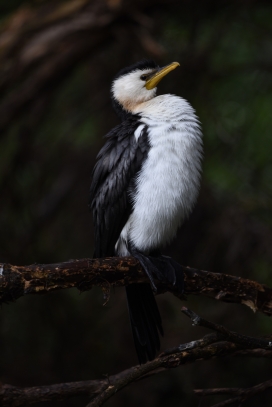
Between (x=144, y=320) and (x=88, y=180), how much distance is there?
2234 mm

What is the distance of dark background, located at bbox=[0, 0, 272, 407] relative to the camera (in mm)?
3980

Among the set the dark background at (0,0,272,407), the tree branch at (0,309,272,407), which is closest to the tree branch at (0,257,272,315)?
the tree branch at (0,309,272,407)

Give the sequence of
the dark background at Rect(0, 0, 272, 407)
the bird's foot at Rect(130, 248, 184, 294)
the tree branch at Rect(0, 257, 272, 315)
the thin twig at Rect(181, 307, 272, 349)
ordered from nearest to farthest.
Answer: the thin twig at Rect(181, 307, 272, 349) → the tree branch at Rect(0, 257, 272, 315) → the bird's foot at Rect(130, 248, 184, 294) → the dark background at Rect(0, 0, 272, 407)

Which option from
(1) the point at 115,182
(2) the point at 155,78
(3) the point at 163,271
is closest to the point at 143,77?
(2) the point at 155,78

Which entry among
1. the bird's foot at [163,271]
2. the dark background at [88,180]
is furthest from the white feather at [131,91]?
the bird's foot at [163,271]

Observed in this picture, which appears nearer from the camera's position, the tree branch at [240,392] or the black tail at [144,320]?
the tree branch at [240,392]

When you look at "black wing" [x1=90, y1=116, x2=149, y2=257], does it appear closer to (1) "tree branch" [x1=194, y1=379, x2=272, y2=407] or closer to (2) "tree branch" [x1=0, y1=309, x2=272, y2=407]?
(2) "tree branch" [x1=0, y1=309, x2=272, y2=407]

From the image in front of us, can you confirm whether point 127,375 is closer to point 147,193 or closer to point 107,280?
point 107,280

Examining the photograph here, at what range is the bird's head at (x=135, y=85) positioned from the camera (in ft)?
10.8

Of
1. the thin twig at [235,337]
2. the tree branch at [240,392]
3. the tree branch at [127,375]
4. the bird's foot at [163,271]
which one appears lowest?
the tree branch at [240,392]

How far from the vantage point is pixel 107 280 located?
2.29 m

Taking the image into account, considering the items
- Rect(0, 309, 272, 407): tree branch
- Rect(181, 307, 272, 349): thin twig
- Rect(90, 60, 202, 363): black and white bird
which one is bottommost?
Rect(0, 309, 272, 407): tree branch

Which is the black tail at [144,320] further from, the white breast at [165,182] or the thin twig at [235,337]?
the thin twig at [235,337]

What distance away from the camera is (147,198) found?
268 cm
